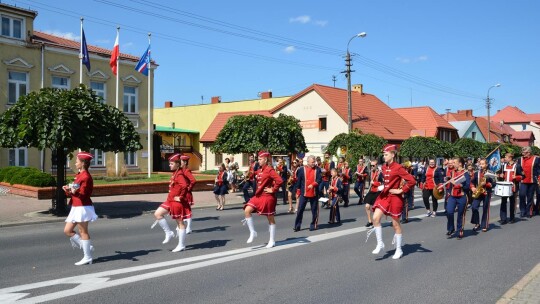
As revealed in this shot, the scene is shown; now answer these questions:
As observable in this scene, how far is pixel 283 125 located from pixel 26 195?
1081 centimetres

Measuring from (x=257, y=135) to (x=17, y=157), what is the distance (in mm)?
13686

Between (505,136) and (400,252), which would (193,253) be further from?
(505,136)

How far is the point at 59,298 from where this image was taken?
593cm

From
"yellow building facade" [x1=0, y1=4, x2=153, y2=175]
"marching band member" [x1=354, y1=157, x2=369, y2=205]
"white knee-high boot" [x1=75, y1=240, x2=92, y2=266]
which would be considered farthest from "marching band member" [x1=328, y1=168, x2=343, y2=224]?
"yellow building facade" [x1=0, y1=4, x2=153, y2=175]

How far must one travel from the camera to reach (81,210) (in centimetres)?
777

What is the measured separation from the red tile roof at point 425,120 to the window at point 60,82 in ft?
108

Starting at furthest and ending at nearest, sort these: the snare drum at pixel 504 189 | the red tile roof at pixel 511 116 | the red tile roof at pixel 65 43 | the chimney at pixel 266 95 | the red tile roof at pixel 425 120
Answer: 1. the red tile roof at pixel 511 116
2. the chimney at pixel 266 95
3. the red tile roof at pixel 425 120
4. the red tile roof at pixel 65 43
5. the snare drum at pixel 504 189

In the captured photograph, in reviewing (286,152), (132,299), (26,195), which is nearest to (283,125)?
(286,152)

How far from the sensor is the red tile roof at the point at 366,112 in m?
41.7

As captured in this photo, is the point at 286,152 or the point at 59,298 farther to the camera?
the point at 286,152

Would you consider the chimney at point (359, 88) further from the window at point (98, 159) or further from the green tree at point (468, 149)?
the window at point (98, 159)

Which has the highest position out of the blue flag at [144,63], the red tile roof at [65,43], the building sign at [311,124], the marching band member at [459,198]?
the red tile roof at [65,43]

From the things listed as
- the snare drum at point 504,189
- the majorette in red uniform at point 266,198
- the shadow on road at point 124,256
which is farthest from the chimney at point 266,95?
the shadow on road at point 124,256

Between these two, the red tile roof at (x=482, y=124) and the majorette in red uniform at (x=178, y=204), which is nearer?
the majorette in red uniform at (x=178, y=204)
